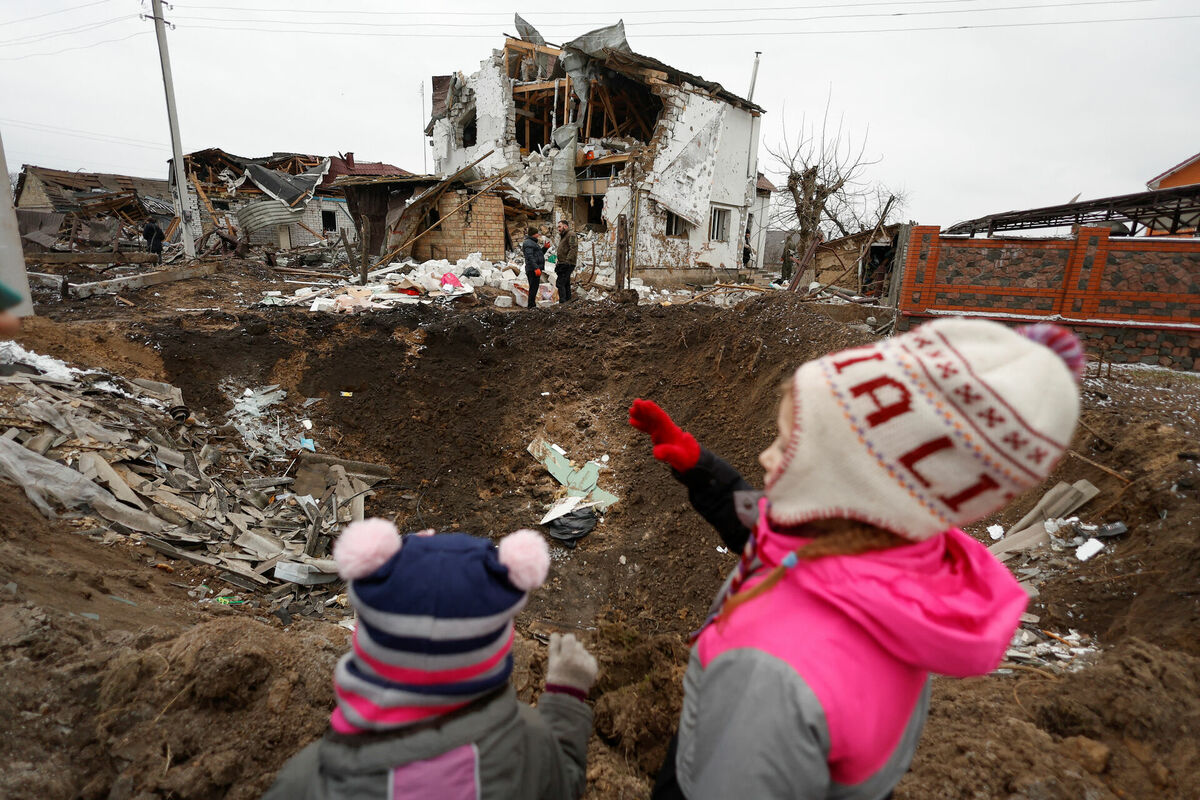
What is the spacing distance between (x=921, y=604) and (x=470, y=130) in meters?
25.3

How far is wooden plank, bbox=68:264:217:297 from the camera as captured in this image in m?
12.0

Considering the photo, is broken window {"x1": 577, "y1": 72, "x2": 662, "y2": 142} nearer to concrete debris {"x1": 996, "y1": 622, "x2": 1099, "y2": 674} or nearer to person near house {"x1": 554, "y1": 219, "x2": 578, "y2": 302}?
person near house {"x1": 554, "y1": 219, "x2": 578, "y2": 302}

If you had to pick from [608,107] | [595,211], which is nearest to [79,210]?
[595,211]

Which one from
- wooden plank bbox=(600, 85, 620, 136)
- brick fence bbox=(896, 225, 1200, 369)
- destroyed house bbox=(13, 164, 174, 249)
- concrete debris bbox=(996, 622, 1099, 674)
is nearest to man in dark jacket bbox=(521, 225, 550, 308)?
brick fence bbox=(896, 225, 1200, 369)

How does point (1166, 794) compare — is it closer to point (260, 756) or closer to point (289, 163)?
point (260, 756)

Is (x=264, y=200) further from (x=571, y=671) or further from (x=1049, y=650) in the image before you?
(x=1049, y=650)

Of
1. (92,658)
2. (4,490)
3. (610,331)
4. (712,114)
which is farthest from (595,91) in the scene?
(92,658)

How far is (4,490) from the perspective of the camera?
3.83 m

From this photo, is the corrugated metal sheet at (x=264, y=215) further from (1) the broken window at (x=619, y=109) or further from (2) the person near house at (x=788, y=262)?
(2) the person near house at (x=788, y=262)

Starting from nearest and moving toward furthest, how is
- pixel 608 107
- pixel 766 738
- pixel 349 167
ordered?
pixel 766 738 < pixel 608 107 < pixel 349 167

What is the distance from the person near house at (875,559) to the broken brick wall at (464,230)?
18.4m

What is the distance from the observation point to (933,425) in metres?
0.90

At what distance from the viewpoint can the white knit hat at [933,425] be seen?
33.9 inches

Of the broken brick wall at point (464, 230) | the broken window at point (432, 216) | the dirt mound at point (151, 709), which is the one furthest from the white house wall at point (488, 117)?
the dirt mound at point (151, 709)
